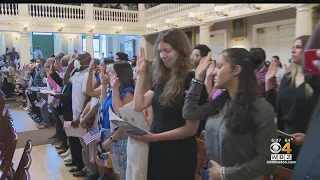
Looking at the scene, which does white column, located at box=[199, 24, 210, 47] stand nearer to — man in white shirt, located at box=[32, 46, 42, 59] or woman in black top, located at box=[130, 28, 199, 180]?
woman in black top, located at box=[130, 28, 199, 180]

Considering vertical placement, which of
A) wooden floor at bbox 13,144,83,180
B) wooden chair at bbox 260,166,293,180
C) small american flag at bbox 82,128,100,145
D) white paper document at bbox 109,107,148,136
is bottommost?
wooden floor at bbox 13,144,83,180

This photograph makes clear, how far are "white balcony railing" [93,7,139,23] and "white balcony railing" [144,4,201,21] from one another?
622mm

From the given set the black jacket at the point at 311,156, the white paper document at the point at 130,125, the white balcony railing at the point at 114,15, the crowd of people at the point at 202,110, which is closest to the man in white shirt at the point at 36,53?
the white balcony railing at the point at 114,15

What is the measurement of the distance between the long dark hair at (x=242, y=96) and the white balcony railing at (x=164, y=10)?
10241mm

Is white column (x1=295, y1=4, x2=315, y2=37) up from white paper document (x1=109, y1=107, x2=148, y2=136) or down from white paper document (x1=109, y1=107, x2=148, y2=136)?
up

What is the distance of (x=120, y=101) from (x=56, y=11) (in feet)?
40.4

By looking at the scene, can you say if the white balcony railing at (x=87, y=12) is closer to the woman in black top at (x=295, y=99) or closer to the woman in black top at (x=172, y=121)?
the woman in black top at (x=295, y=99)

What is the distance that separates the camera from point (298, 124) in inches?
81.6

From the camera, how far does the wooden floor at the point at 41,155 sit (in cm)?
394

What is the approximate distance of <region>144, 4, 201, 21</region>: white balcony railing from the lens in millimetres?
12144

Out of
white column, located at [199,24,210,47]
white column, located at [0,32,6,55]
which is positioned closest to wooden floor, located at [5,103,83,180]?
white column, located at [199,24,210,47]

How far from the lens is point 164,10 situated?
45.4 feet

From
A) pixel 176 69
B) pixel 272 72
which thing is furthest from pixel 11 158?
pixel 272 72

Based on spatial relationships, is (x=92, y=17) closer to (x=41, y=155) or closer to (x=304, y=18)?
(x=304, y=18)
